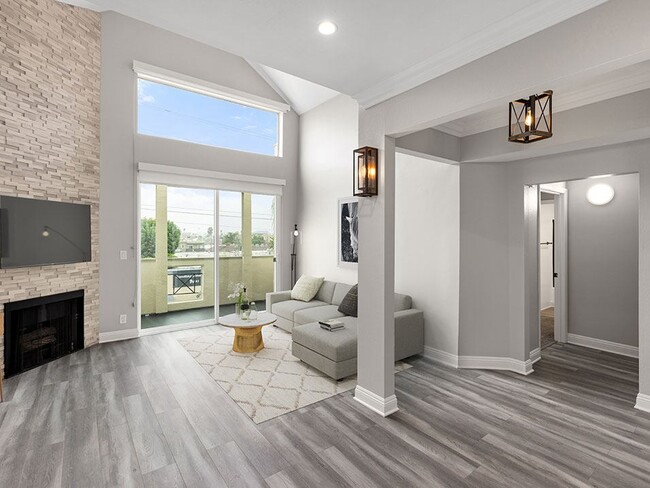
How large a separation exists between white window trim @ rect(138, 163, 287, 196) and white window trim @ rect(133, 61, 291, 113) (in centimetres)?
108

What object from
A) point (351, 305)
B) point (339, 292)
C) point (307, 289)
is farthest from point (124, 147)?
point (351, 305)

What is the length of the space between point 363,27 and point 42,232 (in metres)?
4.15

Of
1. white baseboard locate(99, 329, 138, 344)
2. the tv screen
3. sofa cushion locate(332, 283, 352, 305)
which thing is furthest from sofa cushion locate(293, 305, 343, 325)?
the tv screen

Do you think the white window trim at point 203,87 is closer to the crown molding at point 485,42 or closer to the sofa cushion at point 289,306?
the sofa cushion at point 289,306

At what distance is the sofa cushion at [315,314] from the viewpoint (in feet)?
15.4

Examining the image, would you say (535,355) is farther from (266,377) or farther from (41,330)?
(41,330)

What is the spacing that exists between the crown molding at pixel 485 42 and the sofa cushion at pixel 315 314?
2.88 meters

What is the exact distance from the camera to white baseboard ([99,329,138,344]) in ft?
15.7

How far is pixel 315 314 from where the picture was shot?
4.80m

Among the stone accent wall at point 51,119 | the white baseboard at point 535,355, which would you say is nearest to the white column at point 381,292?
the white baseboard at point 535,355

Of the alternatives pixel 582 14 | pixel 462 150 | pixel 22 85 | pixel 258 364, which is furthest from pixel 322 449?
pixel 22 85

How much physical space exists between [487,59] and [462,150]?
1.75 metres

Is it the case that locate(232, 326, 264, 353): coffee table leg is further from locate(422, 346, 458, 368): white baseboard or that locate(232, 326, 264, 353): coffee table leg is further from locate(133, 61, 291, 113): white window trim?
locate(133, 61, 291, 113): white window trim

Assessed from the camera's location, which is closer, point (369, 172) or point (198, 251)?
point (369, 172)
